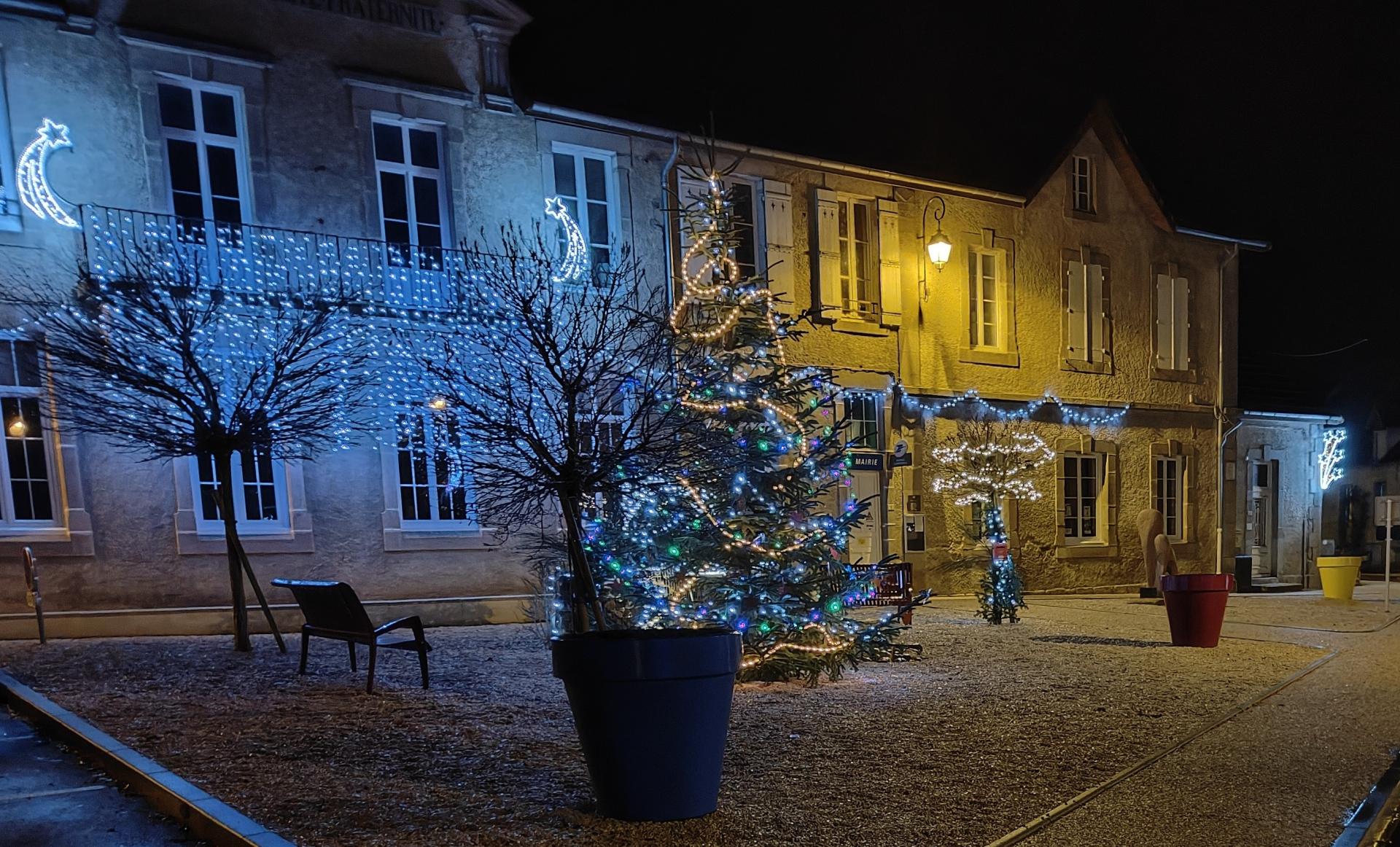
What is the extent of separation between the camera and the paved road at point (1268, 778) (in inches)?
160

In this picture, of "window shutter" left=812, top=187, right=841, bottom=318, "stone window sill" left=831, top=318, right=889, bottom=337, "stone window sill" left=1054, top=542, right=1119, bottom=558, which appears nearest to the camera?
"window shutter" left=812, top=187, right=841, bottom=318

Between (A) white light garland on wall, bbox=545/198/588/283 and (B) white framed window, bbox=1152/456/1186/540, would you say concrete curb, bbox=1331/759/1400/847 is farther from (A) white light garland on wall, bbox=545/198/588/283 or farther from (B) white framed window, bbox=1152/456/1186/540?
(B) white framed window, bbox=1152/456/1186/540

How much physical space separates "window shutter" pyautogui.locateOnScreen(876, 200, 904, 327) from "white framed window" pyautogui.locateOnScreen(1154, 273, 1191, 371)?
677 cm

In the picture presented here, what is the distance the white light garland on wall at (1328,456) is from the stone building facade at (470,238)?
15.4ft

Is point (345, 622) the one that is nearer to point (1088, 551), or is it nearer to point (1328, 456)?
point (1088, 551)

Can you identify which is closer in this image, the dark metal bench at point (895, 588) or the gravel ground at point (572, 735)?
the gravel ground at point (572, 735)

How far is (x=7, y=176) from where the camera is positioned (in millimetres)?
10023

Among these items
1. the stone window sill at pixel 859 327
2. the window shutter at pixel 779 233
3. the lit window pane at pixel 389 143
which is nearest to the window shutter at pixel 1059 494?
the stone window sill at pixel 859 327

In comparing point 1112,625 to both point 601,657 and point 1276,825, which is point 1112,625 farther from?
point 601,657

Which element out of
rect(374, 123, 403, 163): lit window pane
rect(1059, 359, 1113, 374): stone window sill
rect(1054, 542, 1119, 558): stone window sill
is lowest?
rect(1054, 542, 1119, 558): stone window sill

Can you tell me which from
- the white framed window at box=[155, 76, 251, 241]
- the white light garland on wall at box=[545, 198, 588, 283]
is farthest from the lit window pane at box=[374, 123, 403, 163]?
the white light garland on wall at box=[545, 198, 588, 283]

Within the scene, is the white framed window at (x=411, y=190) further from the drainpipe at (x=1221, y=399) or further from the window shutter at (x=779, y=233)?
the drainpipe at (x=1221, y=399)

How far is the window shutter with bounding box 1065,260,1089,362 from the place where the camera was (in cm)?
1734

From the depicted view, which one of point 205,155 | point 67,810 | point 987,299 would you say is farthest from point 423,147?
point 987,299
